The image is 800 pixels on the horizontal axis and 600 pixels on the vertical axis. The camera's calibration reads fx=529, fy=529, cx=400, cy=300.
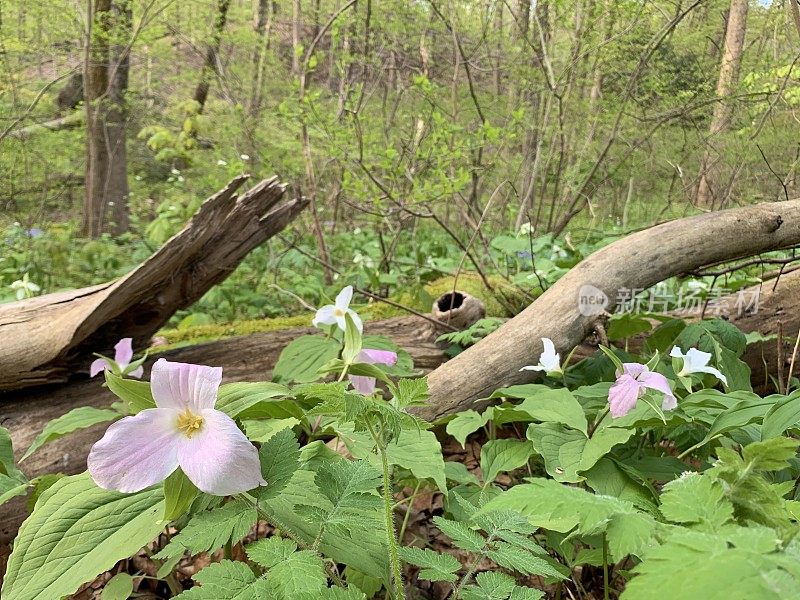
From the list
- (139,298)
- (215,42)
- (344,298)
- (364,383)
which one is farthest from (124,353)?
(215,42)

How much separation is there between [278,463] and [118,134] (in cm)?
736

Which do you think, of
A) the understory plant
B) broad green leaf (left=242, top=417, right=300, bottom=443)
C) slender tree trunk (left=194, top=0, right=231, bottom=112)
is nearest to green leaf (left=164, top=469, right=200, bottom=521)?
the understory plant

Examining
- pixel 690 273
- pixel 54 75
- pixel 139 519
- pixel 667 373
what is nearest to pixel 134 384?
pixel 139 519

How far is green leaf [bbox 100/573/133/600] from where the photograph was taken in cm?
107

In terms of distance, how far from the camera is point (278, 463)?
774mm

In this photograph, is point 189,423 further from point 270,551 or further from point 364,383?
point 364,383

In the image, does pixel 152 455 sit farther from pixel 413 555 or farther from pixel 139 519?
pixel 413 555

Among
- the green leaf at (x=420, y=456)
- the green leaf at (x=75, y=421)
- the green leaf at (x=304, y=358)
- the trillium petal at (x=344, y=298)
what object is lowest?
the green leaf at (x=75, y=421)

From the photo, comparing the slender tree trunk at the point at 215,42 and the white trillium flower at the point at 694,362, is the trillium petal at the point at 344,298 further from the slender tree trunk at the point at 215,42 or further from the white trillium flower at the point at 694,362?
the slender tree trunk at the point at 215,42

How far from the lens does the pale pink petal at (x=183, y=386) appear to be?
0.74 meters

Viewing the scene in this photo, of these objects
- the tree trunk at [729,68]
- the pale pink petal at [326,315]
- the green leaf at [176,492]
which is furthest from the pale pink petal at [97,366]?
the tree trunk at [729,68]

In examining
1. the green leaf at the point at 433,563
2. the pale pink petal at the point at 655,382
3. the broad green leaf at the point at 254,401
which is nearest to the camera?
the green leaf at the point at 433,563

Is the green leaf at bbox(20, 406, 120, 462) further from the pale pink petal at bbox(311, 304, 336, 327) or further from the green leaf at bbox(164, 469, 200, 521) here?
the green leaf at bbox(164, 469, 200, 521)

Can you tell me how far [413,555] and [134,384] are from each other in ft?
1.63
